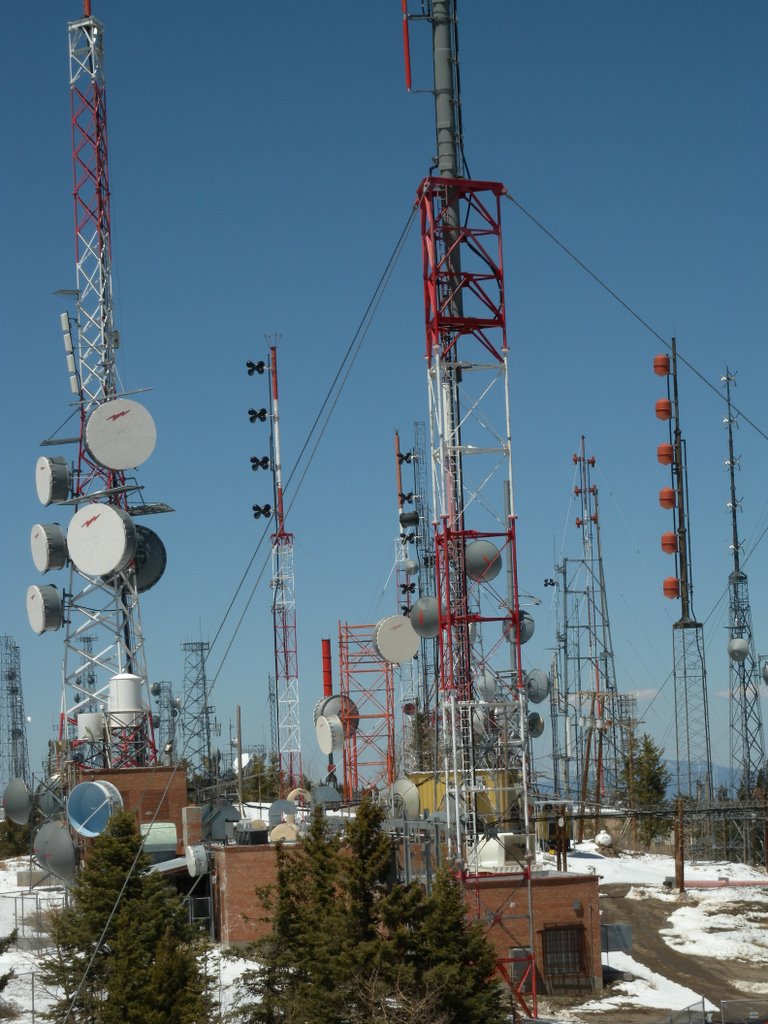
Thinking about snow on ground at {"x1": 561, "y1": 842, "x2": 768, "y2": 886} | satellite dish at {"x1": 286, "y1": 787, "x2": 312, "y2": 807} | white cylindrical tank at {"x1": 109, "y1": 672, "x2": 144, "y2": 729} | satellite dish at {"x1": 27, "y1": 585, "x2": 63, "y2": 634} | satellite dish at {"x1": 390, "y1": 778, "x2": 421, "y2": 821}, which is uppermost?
satellite dish at {"x1": 27, "y1": 585, "x2": 63, "y2": 634}

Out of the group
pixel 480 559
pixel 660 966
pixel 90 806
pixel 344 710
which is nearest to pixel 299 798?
pixel 344 710

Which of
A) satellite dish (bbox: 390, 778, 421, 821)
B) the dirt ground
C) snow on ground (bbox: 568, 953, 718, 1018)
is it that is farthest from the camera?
satellite dish (bbox: 390, 778, 421, 821)

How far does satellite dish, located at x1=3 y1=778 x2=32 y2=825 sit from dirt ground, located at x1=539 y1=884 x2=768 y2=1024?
2075cm

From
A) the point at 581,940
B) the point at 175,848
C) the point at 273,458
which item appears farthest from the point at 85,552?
the point at 581,940

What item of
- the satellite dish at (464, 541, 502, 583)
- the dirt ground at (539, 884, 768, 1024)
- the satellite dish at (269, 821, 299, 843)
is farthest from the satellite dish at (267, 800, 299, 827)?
the satellite dish at (464, 541, 502, 583)

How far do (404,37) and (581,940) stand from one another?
25.0 m

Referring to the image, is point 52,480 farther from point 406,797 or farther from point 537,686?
point 537,686

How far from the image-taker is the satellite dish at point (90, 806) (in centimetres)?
4397

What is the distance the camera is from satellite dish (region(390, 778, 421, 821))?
4516cm

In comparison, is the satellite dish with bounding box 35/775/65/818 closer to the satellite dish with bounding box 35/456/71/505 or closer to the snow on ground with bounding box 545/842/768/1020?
the satellite dish with bounding box 35/456/71/505

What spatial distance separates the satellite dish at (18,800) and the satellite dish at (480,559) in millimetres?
21741

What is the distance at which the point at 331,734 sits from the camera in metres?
67.4

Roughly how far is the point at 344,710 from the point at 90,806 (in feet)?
78.0

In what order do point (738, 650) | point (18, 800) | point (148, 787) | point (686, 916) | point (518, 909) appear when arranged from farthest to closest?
1. point (738, 650)
2. point (18, 800)
3. point (148, 787)
4. point (686, 916)
5. point (518, 909)
